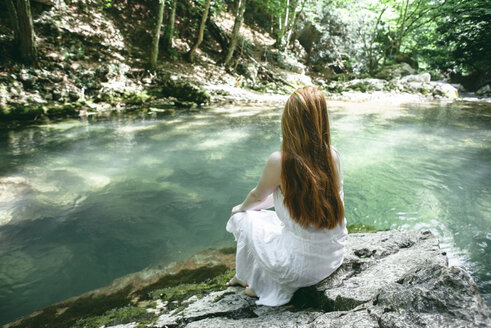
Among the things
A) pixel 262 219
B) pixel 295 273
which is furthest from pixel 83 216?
pixel 295 273

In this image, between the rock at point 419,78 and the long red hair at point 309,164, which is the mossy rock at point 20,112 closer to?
the long red hair at point 309,164

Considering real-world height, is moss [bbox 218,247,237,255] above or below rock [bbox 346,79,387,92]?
below

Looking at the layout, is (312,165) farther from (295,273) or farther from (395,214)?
(395,214)

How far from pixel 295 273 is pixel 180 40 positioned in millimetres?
18242

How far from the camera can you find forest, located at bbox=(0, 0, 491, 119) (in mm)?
10516

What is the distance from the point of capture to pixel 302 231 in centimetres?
204

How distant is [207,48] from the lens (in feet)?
61.2

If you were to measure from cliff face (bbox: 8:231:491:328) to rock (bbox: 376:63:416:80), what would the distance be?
75.1 feet

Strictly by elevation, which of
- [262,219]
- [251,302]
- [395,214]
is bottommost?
[395,214]

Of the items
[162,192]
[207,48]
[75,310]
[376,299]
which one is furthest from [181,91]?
[376,299]

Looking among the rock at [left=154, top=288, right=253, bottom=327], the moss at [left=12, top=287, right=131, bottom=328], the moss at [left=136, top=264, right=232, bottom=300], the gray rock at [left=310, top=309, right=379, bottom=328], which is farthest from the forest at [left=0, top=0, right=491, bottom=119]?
the gray rock at [left=310, top=309, right=379, bottom=328]

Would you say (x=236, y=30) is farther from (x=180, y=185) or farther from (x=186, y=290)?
(x=186, y=290)

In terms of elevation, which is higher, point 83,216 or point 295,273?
point 295,273

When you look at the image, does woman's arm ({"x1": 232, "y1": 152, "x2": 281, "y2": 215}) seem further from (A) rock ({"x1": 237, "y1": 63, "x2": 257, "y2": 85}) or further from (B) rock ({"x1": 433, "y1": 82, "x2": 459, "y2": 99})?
(B) rock ({"x1": 433, "y1": 82, "x2": 459, "y2": 99})
